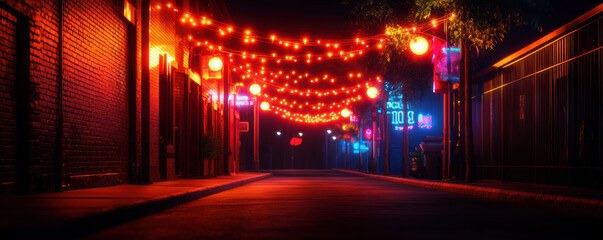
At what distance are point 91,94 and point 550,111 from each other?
1154 cm

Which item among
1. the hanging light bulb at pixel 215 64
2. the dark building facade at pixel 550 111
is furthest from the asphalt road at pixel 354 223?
the hanging light bulb at pixel 215 64

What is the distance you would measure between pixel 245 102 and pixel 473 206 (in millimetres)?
28967

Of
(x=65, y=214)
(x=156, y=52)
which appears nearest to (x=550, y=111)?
(x=156, y=52)

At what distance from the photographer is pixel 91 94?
15031 mm

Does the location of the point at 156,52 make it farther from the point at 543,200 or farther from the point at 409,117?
the point at 409,117

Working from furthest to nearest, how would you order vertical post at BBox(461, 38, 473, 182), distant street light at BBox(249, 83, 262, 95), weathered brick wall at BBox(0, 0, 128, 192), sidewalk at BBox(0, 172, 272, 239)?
distant street light at BBox(249, 83, 262, 95) < vertical post at BBox(461, 38, 473, 182) < weathered brick wall at BBox(0, 0, 128, 192) < sidewalk at BBox(0, 172, 272, 239)

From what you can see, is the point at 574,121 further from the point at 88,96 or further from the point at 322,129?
the point at 322,129

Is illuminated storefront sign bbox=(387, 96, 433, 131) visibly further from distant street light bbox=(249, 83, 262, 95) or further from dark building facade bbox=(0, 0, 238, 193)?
dark building facade bbox=(0, 0, 238, 193)

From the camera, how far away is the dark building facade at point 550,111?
51.6 feet

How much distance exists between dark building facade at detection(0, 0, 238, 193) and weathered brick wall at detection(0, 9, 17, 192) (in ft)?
0.05

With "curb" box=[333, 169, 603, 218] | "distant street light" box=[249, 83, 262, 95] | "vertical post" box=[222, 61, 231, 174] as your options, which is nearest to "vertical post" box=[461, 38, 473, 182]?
"curb" box=[333, 169, 603, 218]

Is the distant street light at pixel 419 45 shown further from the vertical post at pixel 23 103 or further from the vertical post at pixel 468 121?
the vertical post at pixel 23 103

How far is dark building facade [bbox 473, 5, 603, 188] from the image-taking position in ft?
51.6

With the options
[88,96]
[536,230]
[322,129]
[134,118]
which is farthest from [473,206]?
[322,129]
